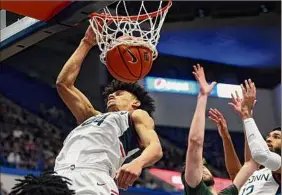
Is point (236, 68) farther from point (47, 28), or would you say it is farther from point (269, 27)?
point (47, 28)

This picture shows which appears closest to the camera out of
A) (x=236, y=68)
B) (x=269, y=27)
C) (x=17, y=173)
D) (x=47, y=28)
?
(x=47, y=28)

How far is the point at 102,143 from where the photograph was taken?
9.21 ft

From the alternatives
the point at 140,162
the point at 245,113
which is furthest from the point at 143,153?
the point at 245,113

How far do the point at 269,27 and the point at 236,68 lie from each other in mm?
1186

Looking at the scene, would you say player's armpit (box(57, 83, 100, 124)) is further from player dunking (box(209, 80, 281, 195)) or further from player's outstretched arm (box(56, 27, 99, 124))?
player dunking (box(209, 80, 281, 195))

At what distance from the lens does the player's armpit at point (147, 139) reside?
2543mm

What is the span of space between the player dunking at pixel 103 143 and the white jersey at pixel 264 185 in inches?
28.0

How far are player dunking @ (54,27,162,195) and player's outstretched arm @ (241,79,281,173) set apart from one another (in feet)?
1.74

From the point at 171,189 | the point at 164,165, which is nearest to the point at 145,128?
the point at 171,189

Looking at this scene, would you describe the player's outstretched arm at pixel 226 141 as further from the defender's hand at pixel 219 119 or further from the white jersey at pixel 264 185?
the white jersey at pixel 264 185

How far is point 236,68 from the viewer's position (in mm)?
12336

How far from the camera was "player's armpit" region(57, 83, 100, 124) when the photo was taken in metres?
3.14

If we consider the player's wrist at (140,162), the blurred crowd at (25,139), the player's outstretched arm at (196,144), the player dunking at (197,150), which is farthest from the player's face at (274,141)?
the blurred crowd at (25,139)

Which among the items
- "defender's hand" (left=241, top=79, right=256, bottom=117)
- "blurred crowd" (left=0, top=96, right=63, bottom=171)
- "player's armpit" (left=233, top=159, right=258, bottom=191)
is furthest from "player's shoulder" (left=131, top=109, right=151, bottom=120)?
"blurred crowd" (left=0, top=96, right=63, bottom=171)
